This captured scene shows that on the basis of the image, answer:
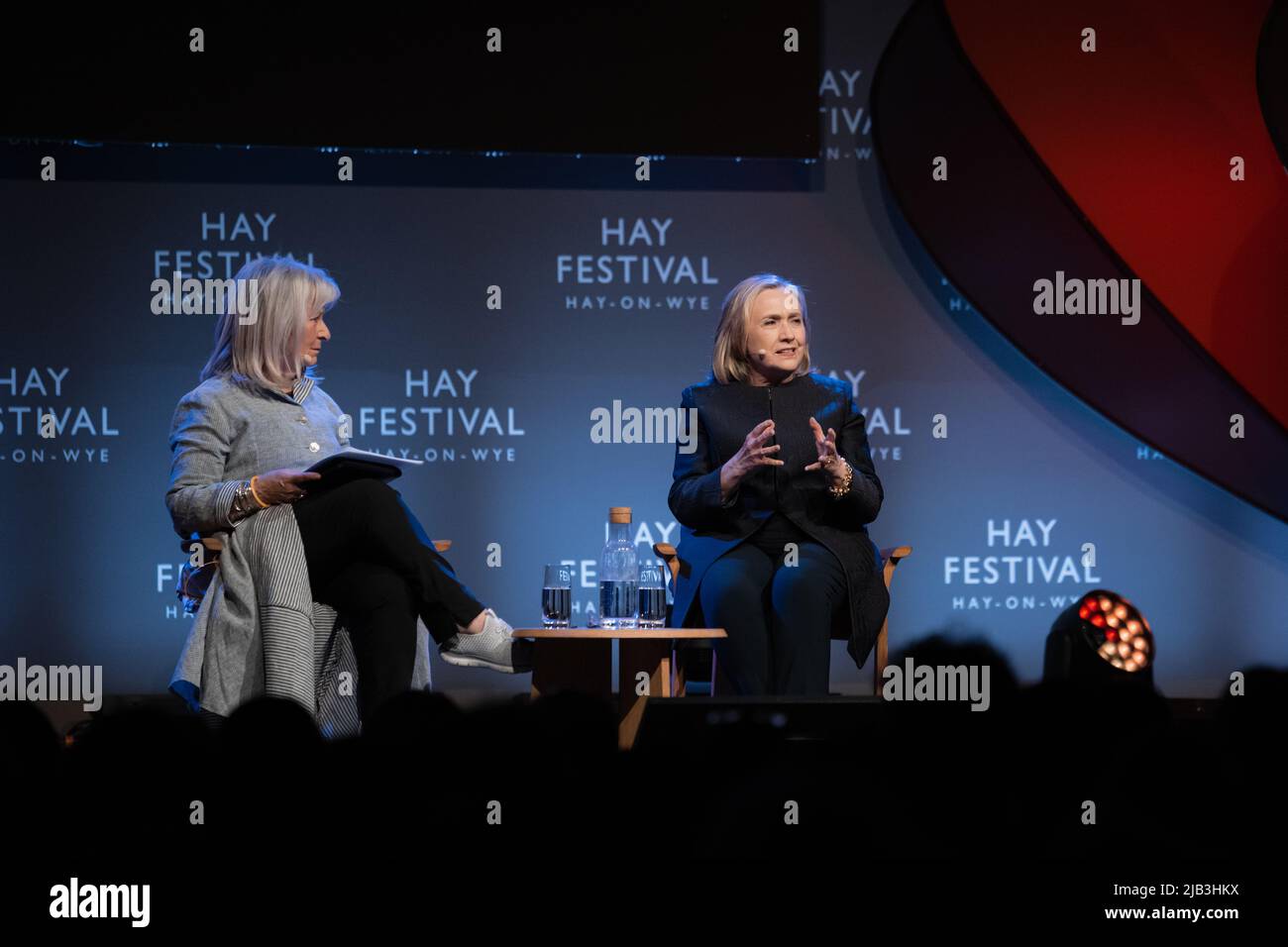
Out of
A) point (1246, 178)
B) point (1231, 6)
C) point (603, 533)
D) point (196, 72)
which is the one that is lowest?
point (603, 533)

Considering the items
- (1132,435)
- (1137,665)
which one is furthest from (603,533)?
(1137,665)

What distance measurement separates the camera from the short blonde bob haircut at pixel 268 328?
3.14 metres

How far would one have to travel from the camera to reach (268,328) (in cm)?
315

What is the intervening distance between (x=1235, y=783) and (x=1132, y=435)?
3208 millimetres

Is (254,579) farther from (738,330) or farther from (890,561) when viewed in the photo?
(890,561)

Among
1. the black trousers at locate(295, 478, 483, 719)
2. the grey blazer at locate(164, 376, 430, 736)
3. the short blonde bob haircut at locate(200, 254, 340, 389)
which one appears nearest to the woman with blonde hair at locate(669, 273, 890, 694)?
the black trousers at locate(295, 478, 483, 719)

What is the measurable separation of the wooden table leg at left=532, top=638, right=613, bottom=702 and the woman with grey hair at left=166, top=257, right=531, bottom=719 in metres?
0.14

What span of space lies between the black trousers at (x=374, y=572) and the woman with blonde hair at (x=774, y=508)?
0.63m

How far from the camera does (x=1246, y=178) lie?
443cm

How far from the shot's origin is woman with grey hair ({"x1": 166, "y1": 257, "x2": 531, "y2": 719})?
285 centimetres

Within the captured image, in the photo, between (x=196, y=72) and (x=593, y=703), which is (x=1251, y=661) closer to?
(x=593, y=703)

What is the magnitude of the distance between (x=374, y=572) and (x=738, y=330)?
1.15 m

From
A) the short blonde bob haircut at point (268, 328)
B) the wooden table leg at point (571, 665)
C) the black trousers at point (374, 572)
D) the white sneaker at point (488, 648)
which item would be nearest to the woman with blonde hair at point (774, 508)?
the wooden table leg at point (571, 665)
